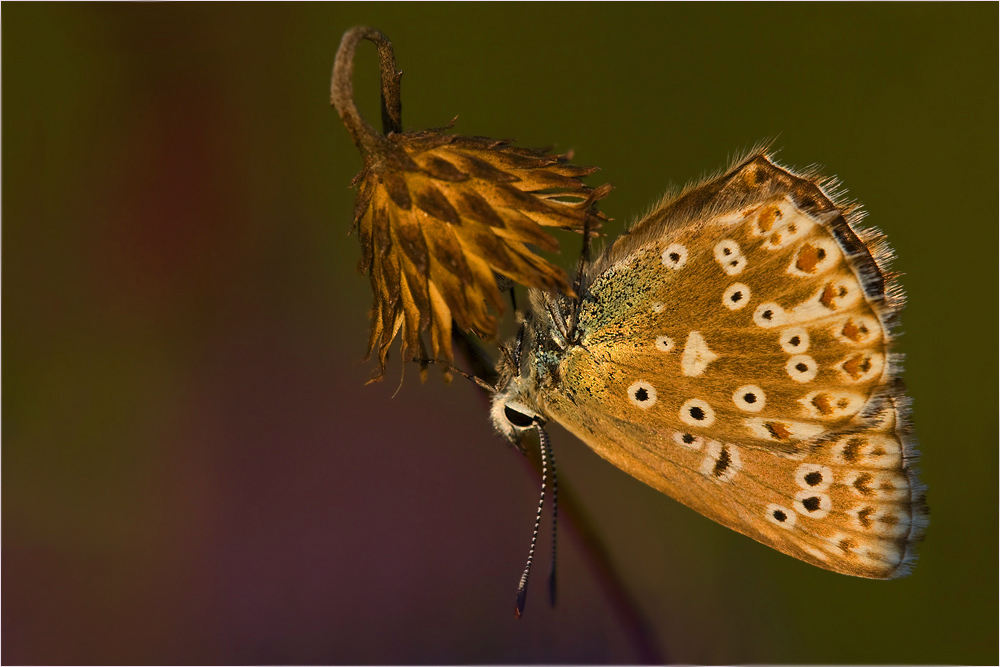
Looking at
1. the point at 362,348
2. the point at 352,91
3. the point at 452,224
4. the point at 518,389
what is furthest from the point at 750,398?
the point at 362,348

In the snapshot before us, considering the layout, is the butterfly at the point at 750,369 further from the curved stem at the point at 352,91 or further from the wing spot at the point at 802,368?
the curved stem at the point at 352,91

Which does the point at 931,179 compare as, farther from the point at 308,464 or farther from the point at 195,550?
the point at 195,550

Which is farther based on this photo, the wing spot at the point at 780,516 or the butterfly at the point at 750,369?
the wing spot at the point at 780,516

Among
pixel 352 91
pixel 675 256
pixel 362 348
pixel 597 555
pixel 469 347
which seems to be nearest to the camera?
pixel 352 91

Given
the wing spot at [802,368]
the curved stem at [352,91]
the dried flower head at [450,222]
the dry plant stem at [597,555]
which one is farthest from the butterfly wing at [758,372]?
the curved stem at [352,91]

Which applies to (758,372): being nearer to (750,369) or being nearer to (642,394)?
(750,369)

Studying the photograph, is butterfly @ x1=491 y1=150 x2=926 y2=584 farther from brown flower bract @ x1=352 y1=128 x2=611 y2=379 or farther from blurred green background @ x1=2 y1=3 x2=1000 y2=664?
blurred green background @ x1=2 y1=3 x2=1000 y2=664

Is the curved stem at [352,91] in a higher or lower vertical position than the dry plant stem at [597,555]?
higher
